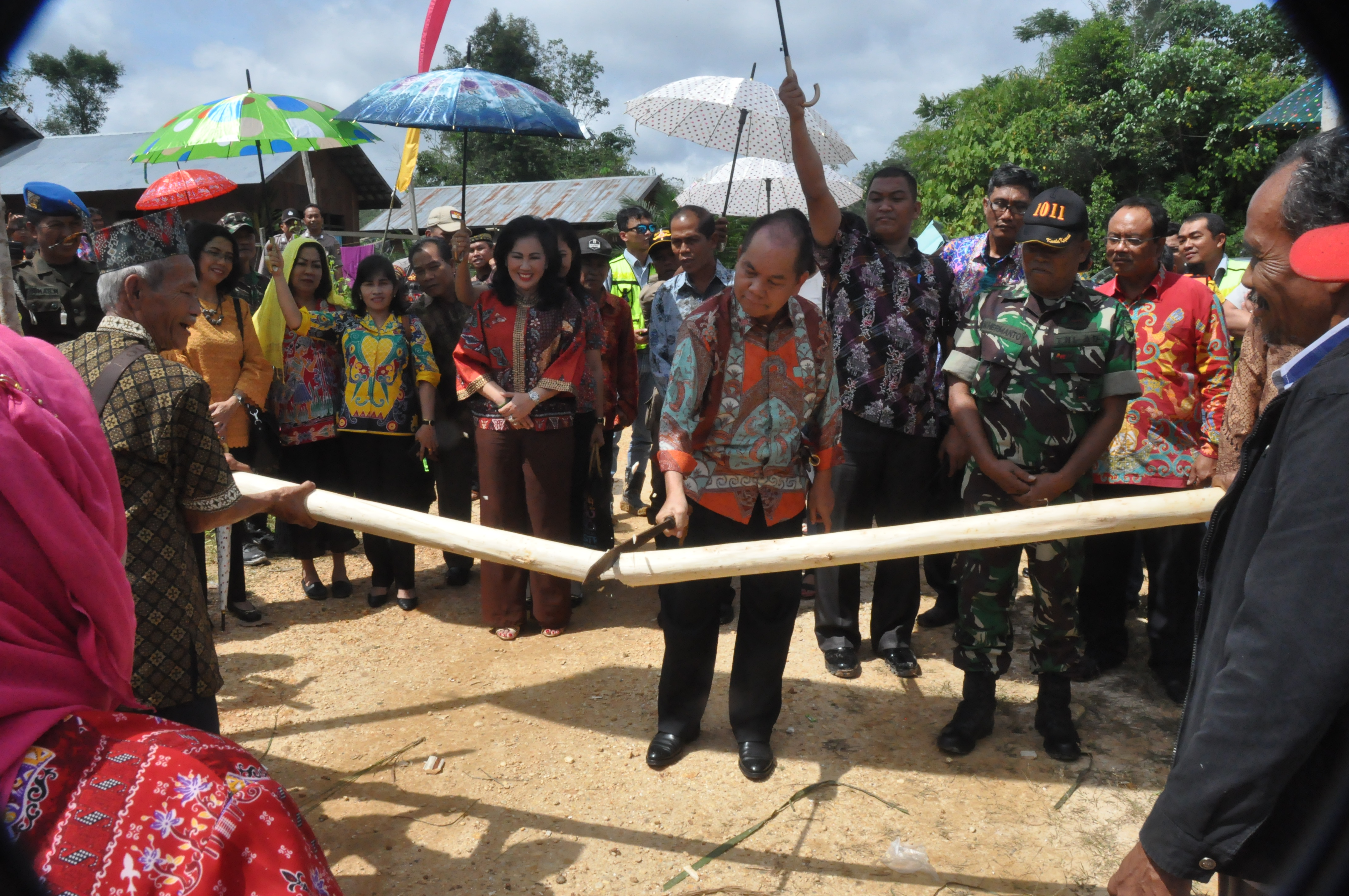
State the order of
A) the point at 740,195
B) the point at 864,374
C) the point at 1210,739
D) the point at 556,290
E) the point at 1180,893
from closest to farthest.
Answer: the point at 1210,739 → the point at 1180,893 → the point at 864,374 → the point at 556,290 → the point at 740,195

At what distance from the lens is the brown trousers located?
4738 millimetres

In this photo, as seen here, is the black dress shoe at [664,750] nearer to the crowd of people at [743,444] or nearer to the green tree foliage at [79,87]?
the crowd of people at [743,444]

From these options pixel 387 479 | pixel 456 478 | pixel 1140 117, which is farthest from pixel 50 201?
pixel 1140 117

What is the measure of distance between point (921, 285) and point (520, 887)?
3256 mm

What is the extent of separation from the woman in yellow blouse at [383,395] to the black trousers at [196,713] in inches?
112

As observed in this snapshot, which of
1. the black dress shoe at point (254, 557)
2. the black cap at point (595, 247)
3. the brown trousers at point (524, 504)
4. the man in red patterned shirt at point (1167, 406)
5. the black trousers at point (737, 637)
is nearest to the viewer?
the black trousers at point (737, 637)

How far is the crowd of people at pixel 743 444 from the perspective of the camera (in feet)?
4.53

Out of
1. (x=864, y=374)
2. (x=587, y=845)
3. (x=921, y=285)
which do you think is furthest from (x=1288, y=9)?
(x=587, y=845)

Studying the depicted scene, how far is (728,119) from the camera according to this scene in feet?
18.1

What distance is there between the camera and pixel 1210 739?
1.33 metres

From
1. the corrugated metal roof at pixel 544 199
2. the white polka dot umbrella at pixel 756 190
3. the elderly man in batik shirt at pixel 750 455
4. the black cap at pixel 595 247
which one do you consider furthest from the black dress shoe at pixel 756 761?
the corrugated metal roof at pixel 544 199

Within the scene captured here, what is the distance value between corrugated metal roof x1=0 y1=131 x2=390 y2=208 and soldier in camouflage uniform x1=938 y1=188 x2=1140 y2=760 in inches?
715

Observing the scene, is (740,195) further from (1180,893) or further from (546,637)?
(1180,893)

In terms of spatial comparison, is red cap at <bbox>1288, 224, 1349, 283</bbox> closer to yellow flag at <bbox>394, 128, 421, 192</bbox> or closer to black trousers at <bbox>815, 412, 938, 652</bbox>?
black trousers at <bbox>815, 412, 938, 652</bbox>
